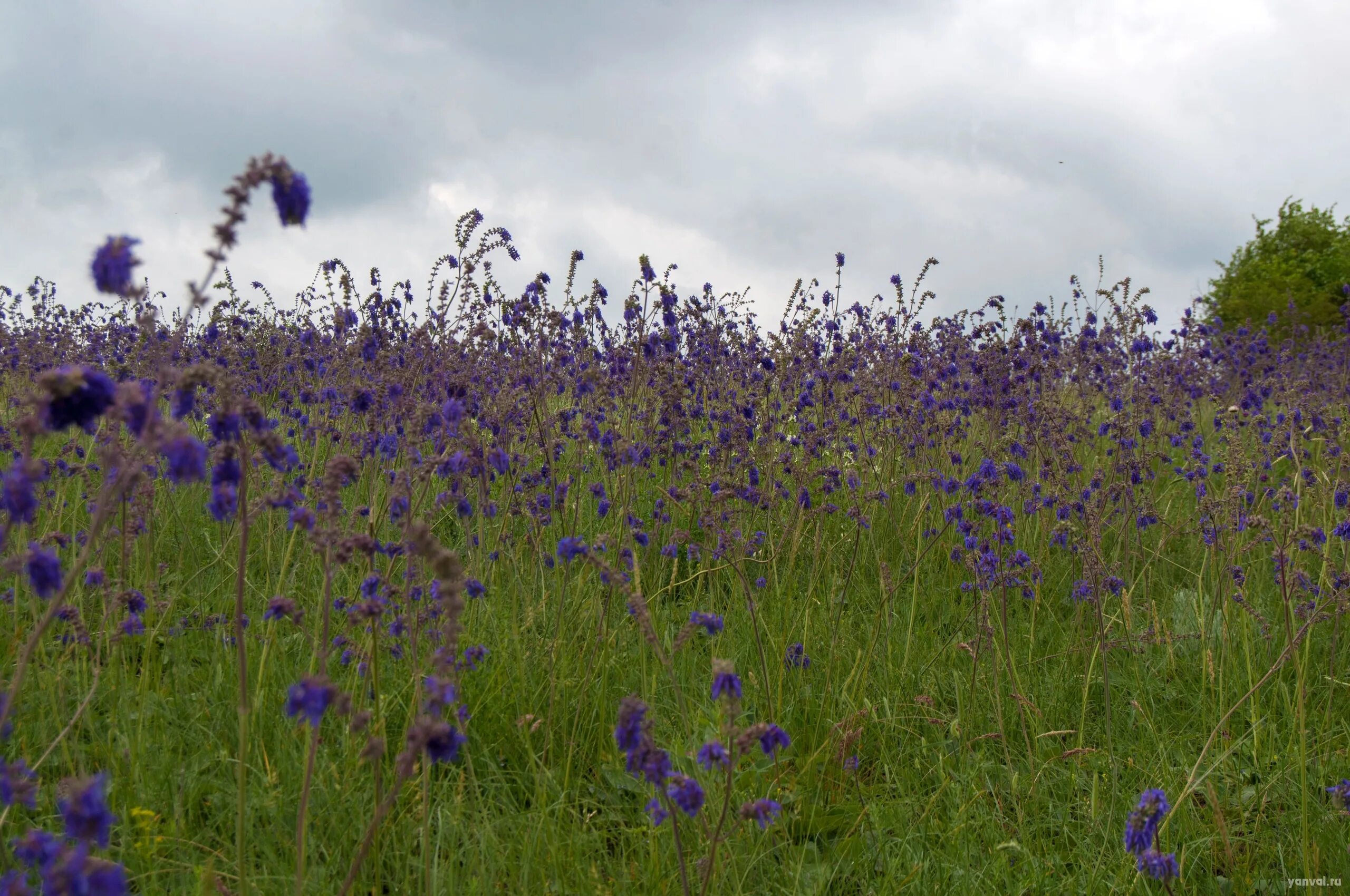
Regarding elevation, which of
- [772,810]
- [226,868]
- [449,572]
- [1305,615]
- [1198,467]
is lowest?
[226,868]

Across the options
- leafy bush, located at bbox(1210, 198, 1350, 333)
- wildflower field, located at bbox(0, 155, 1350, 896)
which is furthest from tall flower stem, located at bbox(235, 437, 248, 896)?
leafy bush, located at bbox(1210, 198, 1350, 333)

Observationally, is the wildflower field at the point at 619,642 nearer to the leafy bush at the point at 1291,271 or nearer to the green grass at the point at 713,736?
the green grass at the point at 713,736

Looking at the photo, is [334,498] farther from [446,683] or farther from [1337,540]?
[1337,540]

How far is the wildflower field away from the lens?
1.89m

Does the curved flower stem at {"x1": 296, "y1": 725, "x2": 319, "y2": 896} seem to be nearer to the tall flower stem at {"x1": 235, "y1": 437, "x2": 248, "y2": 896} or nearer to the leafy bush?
the tall flower stem at {"x1": 235, "y1": 437, "x2": 248, "y2": 896}

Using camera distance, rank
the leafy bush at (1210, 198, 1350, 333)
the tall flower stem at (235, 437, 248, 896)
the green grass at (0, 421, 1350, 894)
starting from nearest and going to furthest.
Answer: the tall flower stem at (235, 437, 248, 896), the green grass at (0, 421, 1350, 894), the leafy bush at (1210, 198, 1350, 333)

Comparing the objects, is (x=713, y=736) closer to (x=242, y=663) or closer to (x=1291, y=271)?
(x=242, y=663)

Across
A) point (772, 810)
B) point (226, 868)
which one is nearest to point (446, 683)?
point (772, 810)

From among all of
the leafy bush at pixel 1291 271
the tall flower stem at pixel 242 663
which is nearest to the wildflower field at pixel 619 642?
the tall flower stem at pixel 242 663

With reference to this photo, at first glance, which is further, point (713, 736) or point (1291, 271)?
point (1291, 271)

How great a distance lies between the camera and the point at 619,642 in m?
3.58

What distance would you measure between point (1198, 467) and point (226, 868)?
563 centimetres

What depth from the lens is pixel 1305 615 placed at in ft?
12.7

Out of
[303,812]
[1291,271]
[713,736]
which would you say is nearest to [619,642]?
[713,736]
